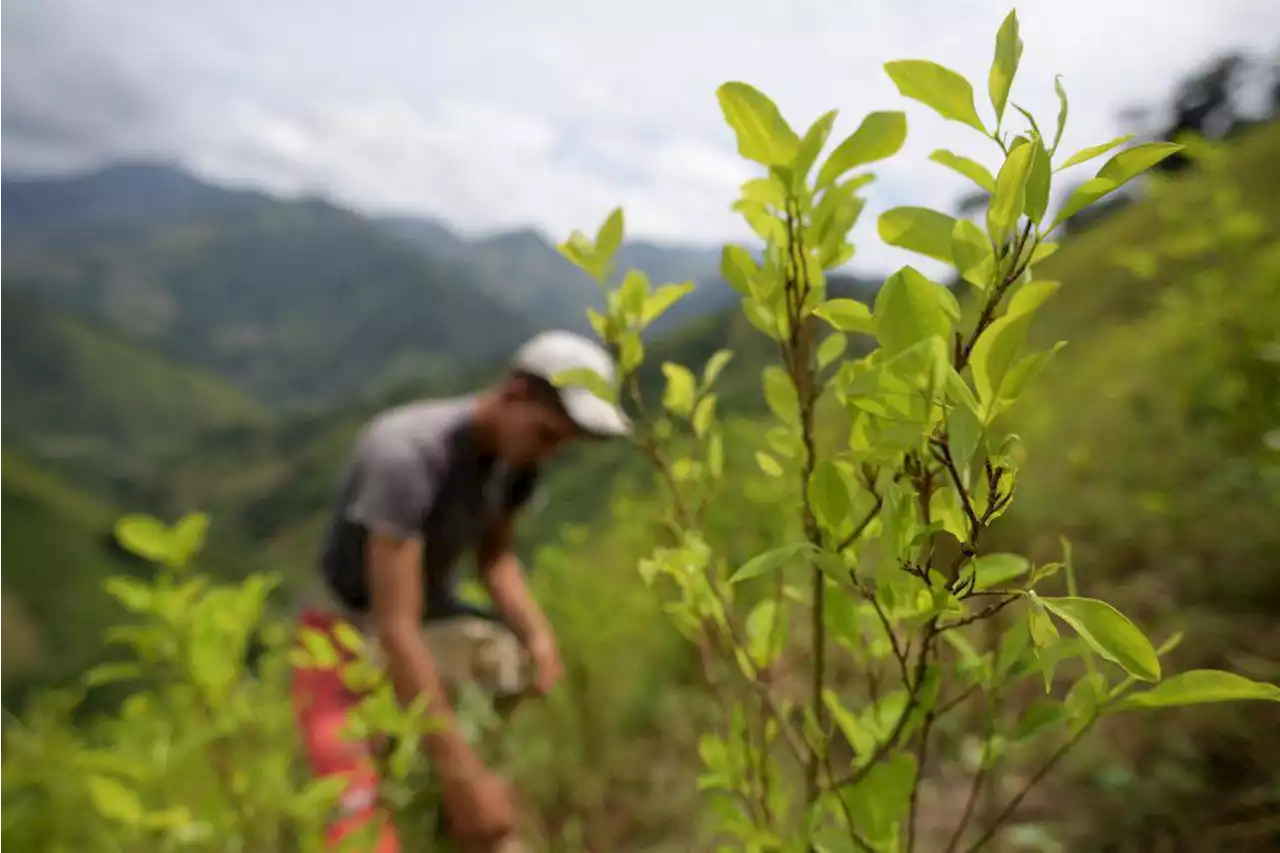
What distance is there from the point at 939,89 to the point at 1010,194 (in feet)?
0.23

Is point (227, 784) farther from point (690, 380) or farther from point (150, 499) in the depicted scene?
point (150, 499)

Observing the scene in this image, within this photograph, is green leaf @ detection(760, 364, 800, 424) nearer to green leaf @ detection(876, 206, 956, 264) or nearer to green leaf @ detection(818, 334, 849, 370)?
green leaf @ detection(818, 334, 849, 370)

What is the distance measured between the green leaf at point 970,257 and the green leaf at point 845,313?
0.19 feet

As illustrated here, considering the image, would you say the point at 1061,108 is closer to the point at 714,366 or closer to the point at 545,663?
the point at 714,366

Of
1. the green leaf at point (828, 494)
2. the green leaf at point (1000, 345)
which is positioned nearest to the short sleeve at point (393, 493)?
the green leaf at point (828, 494)

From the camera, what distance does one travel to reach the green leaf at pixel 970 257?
0.40m

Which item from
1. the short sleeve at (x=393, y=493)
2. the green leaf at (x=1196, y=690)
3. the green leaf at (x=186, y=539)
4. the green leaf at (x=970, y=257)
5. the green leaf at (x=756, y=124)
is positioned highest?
the green leaf at (x=756, y=124)

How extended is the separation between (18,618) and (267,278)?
143 metres

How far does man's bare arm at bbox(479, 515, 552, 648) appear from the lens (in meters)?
2.19

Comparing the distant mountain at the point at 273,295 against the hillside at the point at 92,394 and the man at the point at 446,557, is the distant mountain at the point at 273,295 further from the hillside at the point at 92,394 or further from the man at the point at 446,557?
the man at the point at 446,557

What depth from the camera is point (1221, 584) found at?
1698 mm

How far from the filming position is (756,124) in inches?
17.5

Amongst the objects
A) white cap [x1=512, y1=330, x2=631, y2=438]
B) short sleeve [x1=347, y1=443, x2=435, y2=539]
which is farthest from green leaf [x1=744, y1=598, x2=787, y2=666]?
short sleeve [x1=347, y1=443, x2=435, y2=539]

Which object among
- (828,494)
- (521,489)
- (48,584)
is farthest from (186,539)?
(48,584)
